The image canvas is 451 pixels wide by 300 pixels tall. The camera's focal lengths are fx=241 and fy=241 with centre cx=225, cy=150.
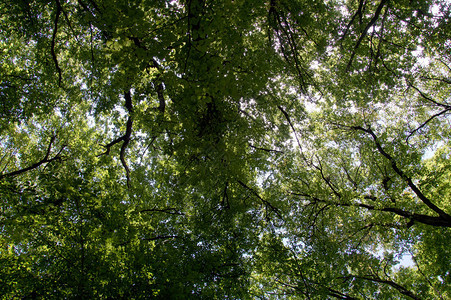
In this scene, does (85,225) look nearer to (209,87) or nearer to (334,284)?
(209,87)

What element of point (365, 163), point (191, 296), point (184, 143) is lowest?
point (191, 296)

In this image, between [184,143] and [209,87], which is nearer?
[209,87]

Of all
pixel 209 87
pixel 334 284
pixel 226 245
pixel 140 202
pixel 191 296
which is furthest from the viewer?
pixel 334 284

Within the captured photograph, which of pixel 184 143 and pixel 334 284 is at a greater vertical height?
pixel 184 143

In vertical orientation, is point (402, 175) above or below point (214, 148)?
above

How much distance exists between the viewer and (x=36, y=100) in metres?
9.05

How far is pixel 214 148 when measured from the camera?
6.14 metres

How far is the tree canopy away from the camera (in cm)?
474

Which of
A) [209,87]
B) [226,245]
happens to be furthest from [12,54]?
[226,245]

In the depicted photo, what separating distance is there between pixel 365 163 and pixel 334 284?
6074 millimetres

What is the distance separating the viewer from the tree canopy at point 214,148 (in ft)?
15.6

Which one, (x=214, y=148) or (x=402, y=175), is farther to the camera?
(x=402, y=175)

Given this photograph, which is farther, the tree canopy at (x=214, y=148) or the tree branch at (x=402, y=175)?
the tree branch at (x=402, y=175)

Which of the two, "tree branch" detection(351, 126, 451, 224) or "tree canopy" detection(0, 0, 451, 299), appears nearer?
"tree canopy" detection(0, 0, 451, 299)
